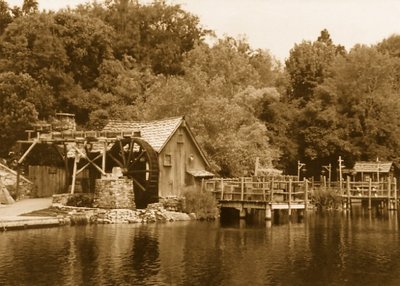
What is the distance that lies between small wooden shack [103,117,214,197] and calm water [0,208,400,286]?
6.66 meters

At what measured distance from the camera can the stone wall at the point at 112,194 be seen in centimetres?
3728

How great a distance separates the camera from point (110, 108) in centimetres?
5850

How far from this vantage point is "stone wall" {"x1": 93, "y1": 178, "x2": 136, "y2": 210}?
122 ft

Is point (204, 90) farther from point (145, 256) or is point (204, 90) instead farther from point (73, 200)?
point (145, 256)

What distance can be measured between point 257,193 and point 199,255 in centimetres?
1533

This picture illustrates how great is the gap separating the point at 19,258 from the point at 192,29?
58.2 metres

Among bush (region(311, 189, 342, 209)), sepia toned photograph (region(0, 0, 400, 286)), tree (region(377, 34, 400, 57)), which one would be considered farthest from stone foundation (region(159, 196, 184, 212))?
tree (region(377, 34, 400, 57))

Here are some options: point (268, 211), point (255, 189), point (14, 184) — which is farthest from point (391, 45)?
point (14, 184)

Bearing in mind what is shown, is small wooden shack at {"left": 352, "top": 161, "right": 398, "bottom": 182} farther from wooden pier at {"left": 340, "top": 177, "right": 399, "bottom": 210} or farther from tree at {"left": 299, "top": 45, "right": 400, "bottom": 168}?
tree at {"left": 299, "top": 45, "right": 400, "bottom": 168}

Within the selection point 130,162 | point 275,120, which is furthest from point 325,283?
point 275,120

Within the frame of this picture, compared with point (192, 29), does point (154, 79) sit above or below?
below

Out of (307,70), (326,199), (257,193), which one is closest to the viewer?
(257,193)

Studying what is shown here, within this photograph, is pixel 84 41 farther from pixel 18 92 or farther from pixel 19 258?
pixel 19 258

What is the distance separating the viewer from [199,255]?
24.9m
